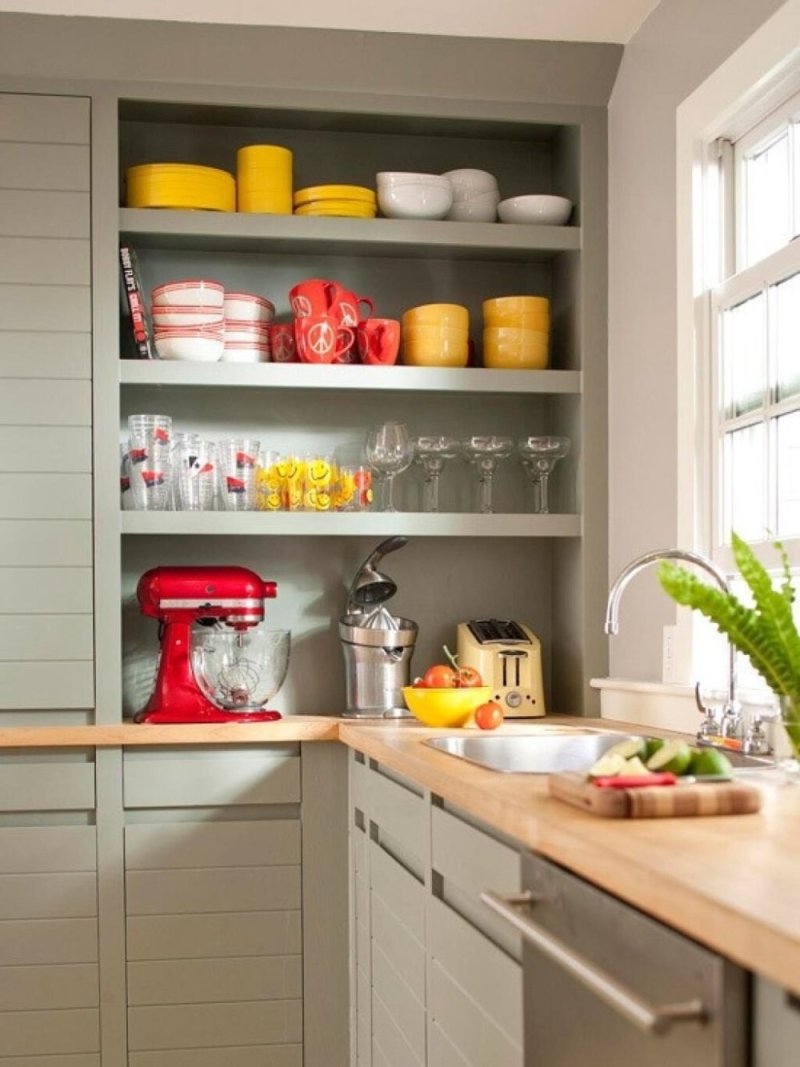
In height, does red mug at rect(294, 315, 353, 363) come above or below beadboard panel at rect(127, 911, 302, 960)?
above

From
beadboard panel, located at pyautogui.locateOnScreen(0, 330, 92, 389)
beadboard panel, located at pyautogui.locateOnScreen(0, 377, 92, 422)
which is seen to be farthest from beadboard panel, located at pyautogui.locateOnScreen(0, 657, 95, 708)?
beadboard panel, located at pyautogui.locateOnScreen(0, 330, 92, 389)

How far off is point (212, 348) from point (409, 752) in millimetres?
1306

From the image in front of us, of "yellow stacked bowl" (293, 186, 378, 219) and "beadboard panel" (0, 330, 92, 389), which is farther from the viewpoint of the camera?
"yellow stacked bowl" (293, 186, 378, 219)

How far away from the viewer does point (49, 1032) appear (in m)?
3.31

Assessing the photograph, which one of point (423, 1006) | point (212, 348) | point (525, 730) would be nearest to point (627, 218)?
point (212, 348)

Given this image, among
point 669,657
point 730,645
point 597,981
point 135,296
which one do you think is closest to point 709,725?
point 730,645

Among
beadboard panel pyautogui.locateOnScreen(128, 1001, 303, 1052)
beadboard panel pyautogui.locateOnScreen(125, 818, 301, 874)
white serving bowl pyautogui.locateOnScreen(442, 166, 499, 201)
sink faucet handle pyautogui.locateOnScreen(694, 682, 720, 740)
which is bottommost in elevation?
beadboard panel pyautogui.locateOnScreen(128, 1001, 303, 1052)

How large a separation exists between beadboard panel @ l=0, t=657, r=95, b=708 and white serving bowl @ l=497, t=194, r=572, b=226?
1468 millimetres

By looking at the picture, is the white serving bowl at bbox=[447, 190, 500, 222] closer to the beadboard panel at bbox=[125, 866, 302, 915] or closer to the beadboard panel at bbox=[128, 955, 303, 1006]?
the beadboard panel at bbox=[125, 866, 302, 915]

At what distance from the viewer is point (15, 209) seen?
11.2ft

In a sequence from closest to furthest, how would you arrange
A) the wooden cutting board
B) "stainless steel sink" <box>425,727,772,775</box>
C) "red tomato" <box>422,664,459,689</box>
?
the wooden cutting board, "stainless steel sink" <box>425,727,772,775</box>, "red tomato" <box>422,664,459,689</box>

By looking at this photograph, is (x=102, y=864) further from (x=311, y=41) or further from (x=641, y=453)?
(x=311, y=41)

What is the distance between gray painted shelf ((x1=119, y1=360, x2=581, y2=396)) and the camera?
11.4ft

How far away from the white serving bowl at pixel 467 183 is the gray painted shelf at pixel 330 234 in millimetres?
98
